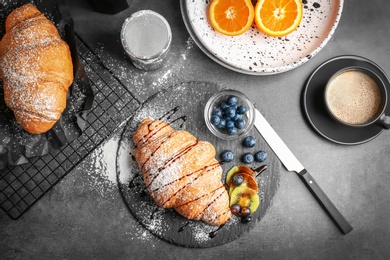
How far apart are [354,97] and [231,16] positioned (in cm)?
67

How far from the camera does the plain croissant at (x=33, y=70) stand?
6.12 feet

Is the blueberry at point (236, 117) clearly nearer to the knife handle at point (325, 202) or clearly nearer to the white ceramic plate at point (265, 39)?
the white ceramic plate at point (265, 39)

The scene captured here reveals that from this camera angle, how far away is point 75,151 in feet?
6.74

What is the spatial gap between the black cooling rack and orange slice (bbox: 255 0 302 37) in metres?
0.67

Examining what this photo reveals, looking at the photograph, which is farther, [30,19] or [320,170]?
[320,170]

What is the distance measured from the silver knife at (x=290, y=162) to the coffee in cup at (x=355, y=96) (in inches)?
10.9

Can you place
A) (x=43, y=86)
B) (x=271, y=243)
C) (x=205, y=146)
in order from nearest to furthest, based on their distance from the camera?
(x=43, y=86)
(x=205, y=146)
(x=271, y=243)

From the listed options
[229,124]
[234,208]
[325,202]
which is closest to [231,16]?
[229,124]

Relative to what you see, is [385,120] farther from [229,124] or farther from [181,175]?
[181,175]


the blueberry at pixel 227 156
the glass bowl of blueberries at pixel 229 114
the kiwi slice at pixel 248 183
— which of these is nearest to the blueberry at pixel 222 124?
the glass bowl of blueberries at pixel 229 114

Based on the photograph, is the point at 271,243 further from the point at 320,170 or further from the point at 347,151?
the point at 347,151

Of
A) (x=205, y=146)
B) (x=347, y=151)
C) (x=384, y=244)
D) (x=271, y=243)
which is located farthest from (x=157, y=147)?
(x=384, y=244)

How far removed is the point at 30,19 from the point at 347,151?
5.05 ft

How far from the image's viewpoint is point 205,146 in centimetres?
199
